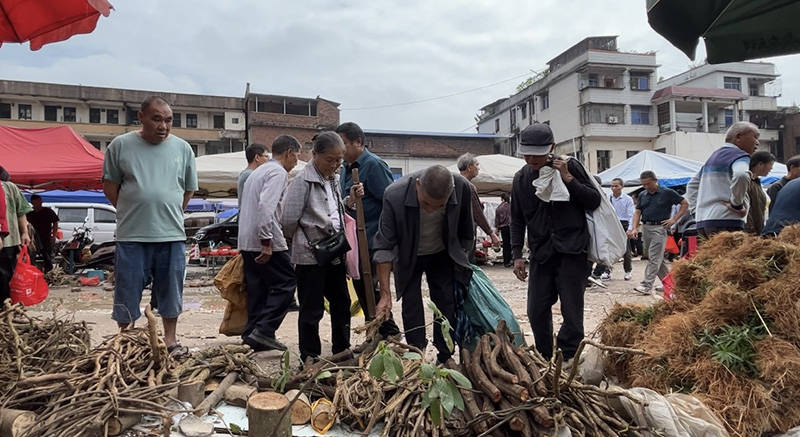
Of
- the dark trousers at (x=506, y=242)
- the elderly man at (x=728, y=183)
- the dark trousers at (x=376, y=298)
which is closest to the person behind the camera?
the dark trousers at (x=376, y=298)

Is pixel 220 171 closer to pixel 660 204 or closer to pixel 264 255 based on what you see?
pixel 264 255

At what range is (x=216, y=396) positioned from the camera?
2.87m

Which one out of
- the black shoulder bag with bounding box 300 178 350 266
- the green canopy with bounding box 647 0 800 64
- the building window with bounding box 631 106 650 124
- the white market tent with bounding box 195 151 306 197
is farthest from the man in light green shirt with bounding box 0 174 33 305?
the building window with bounding box 631 106 650 124

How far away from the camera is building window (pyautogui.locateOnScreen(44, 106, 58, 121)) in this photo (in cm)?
3753

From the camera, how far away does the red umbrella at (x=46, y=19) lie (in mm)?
3131

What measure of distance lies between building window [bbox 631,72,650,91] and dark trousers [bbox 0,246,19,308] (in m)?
43.8

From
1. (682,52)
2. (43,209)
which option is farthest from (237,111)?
(682,52)

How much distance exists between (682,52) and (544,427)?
8.25ft

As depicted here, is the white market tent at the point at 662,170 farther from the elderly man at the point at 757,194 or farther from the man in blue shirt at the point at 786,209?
the man in blue shirt at the point at 786,209

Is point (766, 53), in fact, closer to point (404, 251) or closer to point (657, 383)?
point (657, 383)

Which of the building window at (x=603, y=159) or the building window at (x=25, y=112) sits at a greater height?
the building window at (x=25, y=112)

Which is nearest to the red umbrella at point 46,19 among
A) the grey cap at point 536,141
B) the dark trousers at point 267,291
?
the dark trousers at point 267,291

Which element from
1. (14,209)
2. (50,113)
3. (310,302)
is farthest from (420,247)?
(50,113)

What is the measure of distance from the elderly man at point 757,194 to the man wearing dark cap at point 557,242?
247 cm
